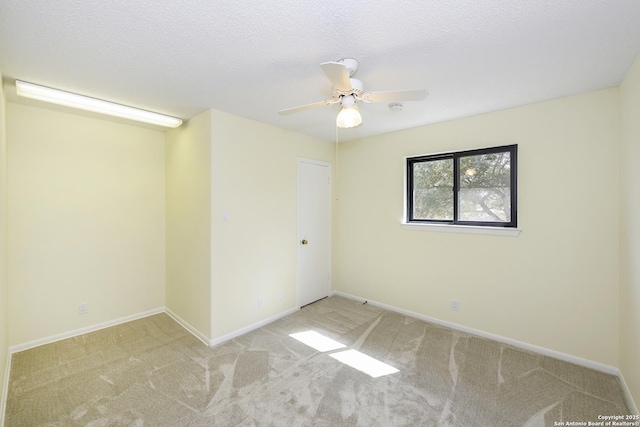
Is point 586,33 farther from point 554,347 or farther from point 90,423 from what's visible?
point 90,423

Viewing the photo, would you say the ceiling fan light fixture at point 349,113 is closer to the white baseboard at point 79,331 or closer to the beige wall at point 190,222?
the beige wall at point 190,222

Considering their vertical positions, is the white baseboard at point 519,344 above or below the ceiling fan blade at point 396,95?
below

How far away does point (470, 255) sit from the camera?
3062 mm

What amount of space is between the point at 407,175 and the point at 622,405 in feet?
8.78

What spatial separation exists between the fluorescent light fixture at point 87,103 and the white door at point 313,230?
169 centimetres

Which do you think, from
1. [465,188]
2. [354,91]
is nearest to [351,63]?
[354,91]

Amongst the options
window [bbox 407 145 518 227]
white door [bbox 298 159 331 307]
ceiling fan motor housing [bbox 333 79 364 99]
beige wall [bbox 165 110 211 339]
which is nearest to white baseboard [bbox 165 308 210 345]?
beige wall [bbox 165 110 211 339]

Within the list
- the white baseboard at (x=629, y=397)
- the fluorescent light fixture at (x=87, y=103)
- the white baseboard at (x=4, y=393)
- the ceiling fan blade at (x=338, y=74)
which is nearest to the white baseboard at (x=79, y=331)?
the white baseboard at (x=4, y=393)

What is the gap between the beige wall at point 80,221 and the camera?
2697 millimetres

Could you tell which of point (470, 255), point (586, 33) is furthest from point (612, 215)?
point (586, 33)

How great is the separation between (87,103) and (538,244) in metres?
4.41

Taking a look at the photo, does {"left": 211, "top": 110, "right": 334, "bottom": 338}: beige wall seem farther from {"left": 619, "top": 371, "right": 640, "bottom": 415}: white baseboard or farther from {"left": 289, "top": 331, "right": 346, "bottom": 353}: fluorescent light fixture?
{"left": 619, "top": 371, "right": 640, "bottom": 415}: white baseboard

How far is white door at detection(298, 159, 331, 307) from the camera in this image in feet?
12.5

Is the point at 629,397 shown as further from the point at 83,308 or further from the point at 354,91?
the point at 83,308
